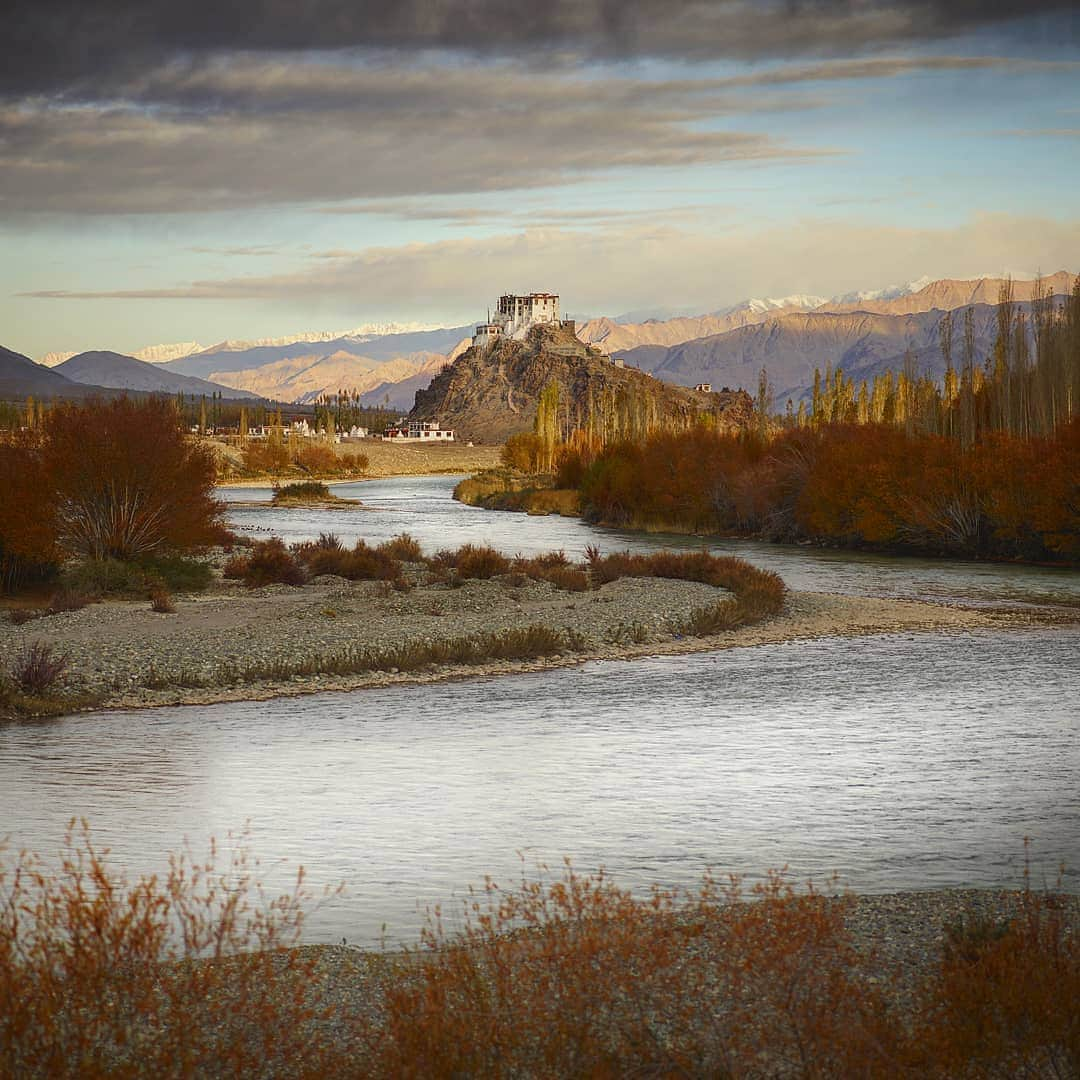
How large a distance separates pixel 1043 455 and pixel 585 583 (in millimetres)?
18256

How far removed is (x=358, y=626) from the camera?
25.2 metres

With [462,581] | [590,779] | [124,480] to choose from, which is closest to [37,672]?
[590,779]

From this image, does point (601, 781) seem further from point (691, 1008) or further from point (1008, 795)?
point (691, 1008)

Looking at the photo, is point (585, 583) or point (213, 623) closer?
point (213, 623)

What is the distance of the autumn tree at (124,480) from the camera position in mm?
31219

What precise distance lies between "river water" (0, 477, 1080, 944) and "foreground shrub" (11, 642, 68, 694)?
119 cm

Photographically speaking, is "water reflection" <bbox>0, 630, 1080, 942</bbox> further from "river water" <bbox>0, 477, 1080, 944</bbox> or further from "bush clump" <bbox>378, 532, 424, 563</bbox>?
"bush clump" <bbox>378, 532, 424, 563</bbox>

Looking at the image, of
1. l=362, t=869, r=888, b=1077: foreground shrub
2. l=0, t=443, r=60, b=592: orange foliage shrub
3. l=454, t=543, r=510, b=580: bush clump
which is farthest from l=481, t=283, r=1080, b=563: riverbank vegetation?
l=362, t=869, r=888, b=1077: foreground shrub

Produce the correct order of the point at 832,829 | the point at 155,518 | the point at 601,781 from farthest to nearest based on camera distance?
the point at 155,518
the point at 601,781
the point at 832,829

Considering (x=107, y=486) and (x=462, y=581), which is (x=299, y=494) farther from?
(x=462, y=581)

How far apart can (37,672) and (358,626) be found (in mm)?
7498

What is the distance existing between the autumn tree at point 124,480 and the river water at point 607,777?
14.1 metres

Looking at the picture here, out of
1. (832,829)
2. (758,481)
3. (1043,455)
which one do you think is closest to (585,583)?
(1043,455)

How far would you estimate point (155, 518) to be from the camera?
107ft
